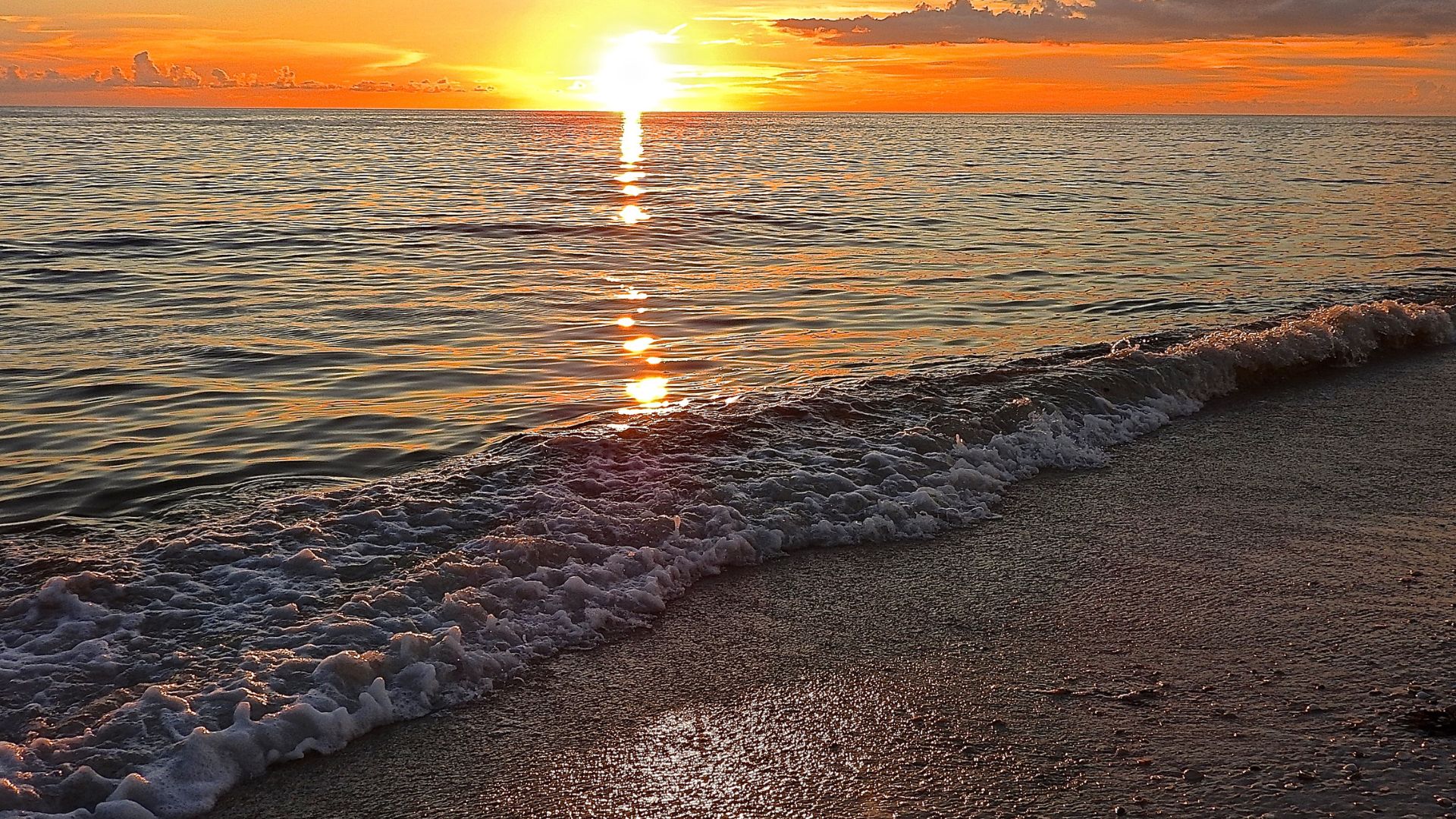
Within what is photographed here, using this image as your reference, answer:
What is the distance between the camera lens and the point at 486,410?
8641mm

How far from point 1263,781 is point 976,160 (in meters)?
49.2

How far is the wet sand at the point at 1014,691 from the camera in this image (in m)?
3.66

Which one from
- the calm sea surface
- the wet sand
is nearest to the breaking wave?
the wet sand

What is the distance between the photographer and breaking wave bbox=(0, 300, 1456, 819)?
405 cm

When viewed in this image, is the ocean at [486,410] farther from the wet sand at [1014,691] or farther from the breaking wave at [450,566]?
the wet sand at [1014,691]

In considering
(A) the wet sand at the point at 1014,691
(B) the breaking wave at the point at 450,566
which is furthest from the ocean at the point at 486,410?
(A) the wet sand at the point at 1014,691

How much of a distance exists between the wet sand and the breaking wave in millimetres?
258

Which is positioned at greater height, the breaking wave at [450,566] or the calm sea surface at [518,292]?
the calm sea surface at [518,292]

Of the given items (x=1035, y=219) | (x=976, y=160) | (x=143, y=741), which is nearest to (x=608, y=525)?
(x=143, y=741)

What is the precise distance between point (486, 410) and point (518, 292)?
6.04m

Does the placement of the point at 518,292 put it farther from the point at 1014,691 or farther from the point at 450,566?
the point at 1014,691

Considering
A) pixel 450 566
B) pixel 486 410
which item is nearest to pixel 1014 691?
pixel 450 566

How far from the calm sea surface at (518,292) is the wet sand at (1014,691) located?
3.18m

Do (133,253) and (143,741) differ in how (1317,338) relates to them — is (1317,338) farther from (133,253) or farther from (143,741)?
(133,253)
